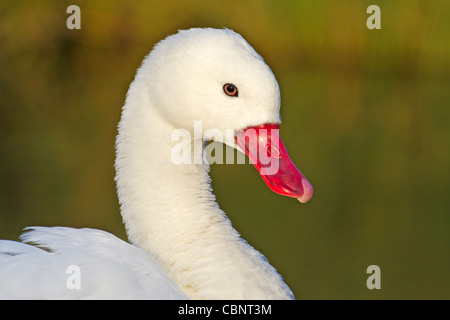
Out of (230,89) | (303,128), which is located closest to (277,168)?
(230,89)

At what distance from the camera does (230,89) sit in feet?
8.39

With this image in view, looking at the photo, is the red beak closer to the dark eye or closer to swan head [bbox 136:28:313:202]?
swan head [bbox 136:28:313:202]

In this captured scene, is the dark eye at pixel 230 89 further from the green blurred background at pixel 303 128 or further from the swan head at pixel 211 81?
the green blurred background at pixel 303 128

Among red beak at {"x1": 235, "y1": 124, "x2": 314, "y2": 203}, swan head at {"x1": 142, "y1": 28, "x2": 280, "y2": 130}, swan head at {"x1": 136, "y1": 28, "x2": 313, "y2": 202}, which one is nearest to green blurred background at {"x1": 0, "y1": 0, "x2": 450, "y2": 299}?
red beak at {"x1": 235, "y1": 124, "x2": 314, "y2": 203}

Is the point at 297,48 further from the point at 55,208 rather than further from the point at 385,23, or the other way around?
the point at 55,208

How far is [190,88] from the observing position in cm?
260

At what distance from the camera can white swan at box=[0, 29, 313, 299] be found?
2.47 meters

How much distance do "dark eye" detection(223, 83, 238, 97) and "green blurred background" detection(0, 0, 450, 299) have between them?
216 centimetres

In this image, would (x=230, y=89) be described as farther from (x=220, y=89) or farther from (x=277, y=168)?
(x=277, y=168)

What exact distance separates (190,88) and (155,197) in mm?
446

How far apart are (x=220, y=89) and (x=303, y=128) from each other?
4962mm

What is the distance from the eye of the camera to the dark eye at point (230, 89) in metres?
2.55

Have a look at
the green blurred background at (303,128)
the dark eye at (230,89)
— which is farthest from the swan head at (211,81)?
the green blurred background at (303,128)
